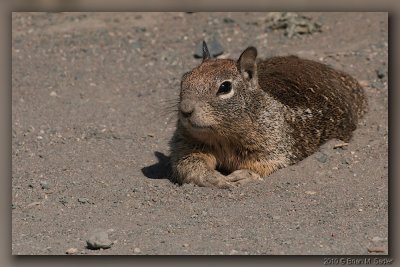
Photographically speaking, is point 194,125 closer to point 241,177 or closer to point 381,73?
point 241,177

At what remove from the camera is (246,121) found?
26.9 feet

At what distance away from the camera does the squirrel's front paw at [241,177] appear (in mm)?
8148

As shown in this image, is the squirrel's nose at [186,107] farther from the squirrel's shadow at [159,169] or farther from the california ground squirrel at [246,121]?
the squirrel's shadow at [159,169]

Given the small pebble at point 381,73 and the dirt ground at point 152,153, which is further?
the small pebble at point 381,73

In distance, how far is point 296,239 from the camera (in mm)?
6844

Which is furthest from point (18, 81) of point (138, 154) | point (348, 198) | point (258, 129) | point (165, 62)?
point (348, 198)

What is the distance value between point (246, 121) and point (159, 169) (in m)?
1.20

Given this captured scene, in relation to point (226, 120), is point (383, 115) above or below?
below

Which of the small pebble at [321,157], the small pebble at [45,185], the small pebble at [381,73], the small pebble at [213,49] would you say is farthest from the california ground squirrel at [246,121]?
the small pebble at [213,49]

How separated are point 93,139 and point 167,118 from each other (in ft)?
3.81

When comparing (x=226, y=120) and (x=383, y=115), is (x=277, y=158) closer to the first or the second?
(x=226, y=120)

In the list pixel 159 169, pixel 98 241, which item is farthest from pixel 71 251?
pixel 159 169

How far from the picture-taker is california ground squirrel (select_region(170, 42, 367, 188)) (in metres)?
7.86

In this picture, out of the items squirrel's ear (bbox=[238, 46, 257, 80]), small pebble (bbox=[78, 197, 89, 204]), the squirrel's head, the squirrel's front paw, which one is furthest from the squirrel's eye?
small pebble (bbox=[78, 197, 89, 204])
